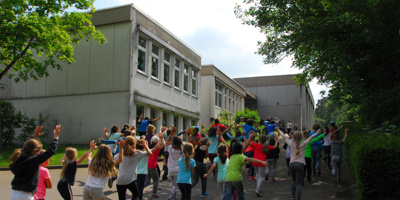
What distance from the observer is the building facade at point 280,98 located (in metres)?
52.1

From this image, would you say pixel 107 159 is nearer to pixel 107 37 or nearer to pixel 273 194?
pixel 273 194

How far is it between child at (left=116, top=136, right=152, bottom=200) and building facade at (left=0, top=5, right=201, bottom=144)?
41.7ft

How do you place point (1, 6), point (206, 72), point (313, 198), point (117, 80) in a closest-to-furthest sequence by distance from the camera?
point (313, 198), point (1, 6), point (117, 80), point (206, 72)

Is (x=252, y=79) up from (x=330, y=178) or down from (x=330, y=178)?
up

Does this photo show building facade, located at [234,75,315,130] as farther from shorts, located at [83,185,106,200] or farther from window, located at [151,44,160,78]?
shorts, located at [83,185,106,200]

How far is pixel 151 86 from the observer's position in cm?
A: 2222

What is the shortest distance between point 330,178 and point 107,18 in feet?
47.9

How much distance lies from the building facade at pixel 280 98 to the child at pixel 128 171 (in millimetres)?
45908

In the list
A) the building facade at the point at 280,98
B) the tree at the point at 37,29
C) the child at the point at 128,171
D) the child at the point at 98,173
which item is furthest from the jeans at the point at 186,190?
the building facade at the point at 280,98

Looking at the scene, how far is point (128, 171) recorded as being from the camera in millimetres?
7129

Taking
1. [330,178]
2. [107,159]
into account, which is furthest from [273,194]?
[107,159]

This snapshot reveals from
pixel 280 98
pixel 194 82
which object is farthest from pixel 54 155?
pixel 280 98

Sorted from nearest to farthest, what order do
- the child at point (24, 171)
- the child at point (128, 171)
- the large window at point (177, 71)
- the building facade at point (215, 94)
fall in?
the child at point (24, 171), the child at point (128, 171), the large window at point (177, 71), the building facade at point (215, 94)

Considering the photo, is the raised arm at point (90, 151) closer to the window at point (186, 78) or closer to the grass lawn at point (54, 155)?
the grass lawn at point (54, 155)
